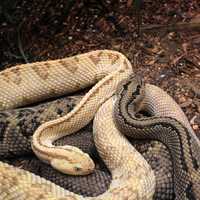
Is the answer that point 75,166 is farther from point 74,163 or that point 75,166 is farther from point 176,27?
point 176,27

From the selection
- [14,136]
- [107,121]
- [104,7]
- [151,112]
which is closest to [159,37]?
[104,7]

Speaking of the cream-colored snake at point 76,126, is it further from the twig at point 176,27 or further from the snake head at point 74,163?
the twig at point 176,27

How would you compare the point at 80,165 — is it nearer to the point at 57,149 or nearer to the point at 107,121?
the point at 57,149

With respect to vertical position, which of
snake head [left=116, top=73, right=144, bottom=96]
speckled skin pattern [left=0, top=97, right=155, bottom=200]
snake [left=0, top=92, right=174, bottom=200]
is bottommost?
snake [left=0, top=92, right=174, bottom=200]

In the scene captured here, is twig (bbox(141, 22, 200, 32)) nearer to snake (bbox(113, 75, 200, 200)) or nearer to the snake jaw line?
snake (bbox(113, 75, 200, 200))

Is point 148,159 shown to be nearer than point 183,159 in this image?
No

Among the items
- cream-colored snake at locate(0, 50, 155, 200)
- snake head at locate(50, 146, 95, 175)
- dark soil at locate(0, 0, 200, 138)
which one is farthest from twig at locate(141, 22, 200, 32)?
snake head at locate(50, 146, 95, 175)
